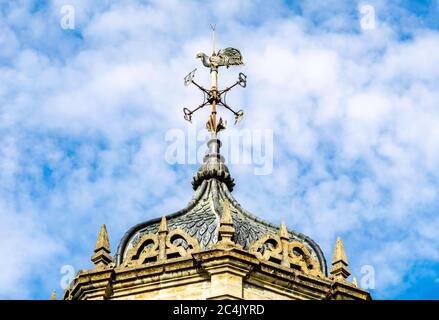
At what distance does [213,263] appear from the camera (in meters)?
24.4

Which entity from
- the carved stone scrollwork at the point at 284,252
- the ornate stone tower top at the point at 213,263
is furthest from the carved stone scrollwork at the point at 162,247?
the carved stone scrollwork at the point at 284,252

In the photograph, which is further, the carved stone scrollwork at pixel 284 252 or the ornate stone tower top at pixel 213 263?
the carved stone scrollwork at pixel 284 252

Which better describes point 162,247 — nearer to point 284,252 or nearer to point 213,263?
point 213,263

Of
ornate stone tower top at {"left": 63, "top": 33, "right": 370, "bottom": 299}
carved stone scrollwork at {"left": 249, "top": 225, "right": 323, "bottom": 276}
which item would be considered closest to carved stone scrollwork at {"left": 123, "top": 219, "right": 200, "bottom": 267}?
ornate stone tower top at {"left": 63, "top": 33, "right": 370, "bottom": 299}

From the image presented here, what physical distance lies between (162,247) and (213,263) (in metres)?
1.45

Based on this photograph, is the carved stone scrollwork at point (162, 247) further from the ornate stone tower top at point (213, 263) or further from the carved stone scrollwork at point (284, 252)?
the carved stone scrollwork at point (284, 252)

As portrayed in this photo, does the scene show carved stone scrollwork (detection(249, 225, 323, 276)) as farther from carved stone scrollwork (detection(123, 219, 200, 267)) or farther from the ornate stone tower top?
carved stone scrollwork (detection(123, 219, 200, 267))

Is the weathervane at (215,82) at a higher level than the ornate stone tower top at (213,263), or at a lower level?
higher

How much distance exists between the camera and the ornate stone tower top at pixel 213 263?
24.5 metres

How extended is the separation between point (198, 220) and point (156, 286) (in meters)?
2.10

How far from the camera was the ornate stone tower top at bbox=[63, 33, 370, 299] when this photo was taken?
2447 cm

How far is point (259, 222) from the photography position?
26828 mm
